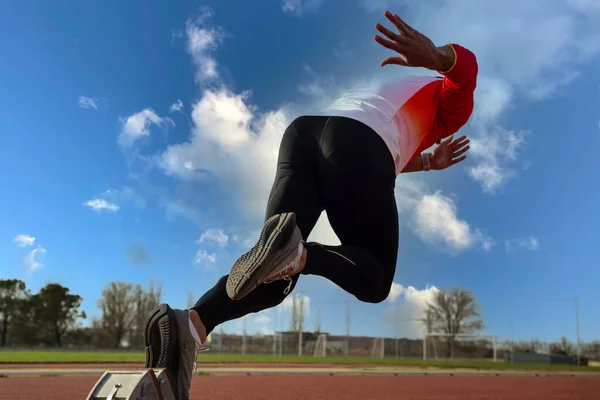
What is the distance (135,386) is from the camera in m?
1.74

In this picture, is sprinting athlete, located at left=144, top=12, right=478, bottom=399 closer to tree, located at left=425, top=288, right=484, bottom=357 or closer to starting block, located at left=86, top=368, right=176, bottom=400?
starting block, located at left=86, top=368, right=176, bottom=400

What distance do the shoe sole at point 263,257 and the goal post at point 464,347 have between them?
138 ft

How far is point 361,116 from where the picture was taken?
214 cm

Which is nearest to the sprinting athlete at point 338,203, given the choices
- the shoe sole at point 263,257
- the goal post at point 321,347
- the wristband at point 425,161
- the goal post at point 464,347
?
the shoe sole at point 263,257

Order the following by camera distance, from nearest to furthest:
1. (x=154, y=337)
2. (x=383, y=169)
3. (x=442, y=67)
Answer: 1. (x=154, y=337)
2. (x=383, y=169)
3. (x=442, y=67)

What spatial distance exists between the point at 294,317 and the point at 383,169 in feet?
162

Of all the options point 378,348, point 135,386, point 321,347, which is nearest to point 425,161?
point 135,386

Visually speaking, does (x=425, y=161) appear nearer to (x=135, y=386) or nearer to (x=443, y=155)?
(x=443, y=155)

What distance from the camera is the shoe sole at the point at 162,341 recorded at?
6.31 feet

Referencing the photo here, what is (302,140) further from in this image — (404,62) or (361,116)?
(404,62)

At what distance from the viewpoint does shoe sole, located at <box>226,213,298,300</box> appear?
5.76 feet

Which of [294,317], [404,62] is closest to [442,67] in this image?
[404,62]

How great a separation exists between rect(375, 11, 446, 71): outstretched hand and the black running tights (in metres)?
0.33

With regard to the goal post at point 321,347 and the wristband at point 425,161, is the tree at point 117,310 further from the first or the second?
the wristband at point 425,161
